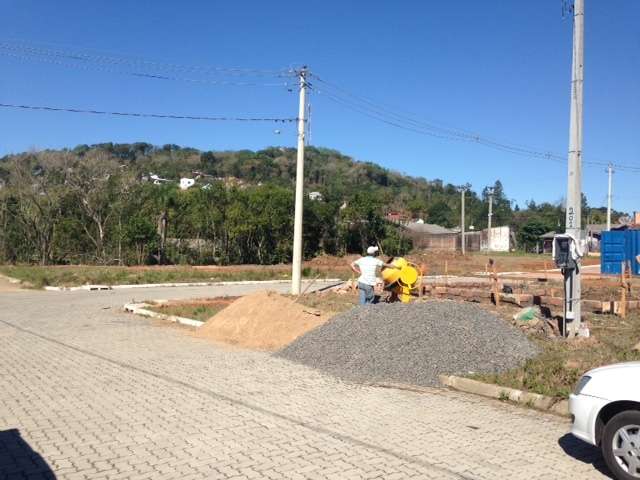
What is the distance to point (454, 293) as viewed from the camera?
19469 mm

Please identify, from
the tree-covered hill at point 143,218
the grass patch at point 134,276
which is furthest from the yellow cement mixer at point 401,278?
the tree-covered hill at point 143,218

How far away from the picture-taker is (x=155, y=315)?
1689 cm

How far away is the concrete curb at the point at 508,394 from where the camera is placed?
280 inches

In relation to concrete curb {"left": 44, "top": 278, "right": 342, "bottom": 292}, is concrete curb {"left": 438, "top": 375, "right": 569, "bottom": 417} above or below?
above

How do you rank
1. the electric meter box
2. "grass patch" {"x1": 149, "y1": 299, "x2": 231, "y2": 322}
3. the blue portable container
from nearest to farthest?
the electric meter box < "grass patch" {"x1": 149, "y1": 299, "x2": 231, "y2": 322} < the blue portable container

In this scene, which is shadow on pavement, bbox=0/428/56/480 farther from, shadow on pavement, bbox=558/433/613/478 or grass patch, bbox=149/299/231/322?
grass patch, bbox=149/299/231/322

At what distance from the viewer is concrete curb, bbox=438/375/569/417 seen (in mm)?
7109

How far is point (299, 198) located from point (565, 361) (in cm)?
1311

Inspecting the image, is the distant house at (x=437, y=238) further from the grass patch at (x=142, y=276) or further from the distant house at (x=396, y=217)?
the grass patch at (x=142, y=276)

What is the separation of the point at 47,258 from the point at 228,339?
120 feet

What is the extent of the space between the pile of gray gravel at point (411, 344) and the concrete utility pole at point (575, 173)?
1512 mm

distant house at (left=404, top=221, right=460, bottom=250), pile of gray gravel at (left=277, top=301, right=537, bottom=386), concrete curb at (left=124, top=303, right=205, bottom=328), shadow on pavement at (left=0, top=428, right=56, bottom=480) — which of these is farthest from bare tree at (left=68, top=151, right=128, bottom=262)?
shadow on pavement at (left=0, top=428, right=56, bottom=480)

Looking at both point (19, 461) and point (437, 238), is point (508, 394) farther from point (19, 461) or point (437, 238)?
point (437, 238)

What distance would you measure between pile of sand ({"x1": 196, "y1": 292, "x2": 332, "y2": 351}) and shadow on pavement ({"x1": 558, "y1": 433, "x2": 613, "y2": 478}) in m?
6.40
